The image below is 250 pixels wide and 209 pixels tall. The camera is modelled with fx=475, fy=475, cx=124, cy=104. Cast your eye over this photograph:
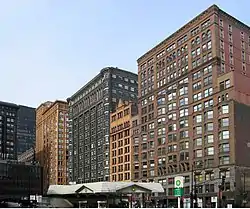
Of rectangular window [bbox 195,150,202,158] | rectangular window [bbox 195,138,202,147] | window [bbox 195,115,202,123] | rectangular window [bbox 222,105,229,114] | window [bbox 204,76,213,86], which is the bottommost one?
rectangular window [bbox 195,150,202,158]

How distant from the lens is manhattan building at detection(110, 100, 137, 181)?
6501 inches

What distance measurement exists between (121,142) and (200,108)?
48872 mm

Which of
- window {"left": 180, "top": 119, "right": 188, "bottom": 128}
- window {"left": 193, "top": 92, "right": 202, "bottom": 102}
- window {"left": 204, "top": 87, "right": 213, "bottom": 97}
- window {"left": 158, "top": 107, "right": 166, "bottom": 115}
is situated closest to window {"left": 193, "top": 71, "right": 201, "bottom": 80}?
window {"left": 193, "top": 92, "right": 202, "bottom": 102}

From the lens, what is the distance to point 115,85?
186m

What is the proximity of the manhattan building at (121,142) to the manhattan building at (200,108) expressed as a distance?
8.07 meters

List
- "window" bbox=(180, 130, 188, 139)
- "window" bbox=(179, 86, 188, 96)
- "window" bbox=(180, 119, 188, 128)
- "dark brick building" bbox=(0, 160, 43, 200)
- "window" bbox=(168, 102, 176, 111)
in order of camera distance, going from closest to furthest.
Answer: "window" bbox=(180, 130, 188, 139), "window" bbox=(180, 119, 188, 128), "window" bbox=(179, 86, 188, 96), "window" bbox=(168, 102, 176, 111), "dark brick building" bbox=(0, 160, 43, 200)

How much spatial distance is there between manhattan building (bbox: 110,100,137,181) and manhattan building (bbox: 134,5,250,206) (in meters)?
8.07

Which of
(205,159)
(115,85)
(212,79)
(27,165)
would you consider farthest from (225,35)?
(27,165)

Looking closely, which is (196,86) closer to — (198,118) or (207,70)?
(207,70)

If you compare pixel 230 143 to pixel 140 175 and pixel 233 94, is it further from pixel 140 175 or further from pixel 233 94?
pixel 140 175

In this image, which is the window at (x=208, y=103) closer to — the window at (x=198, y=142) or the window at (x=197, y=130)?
the window at (x=197, y=130)

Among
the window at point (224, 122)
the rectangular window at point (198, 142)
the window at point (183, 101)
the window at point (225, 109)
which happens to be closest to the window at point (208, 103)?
the window at point (225, 109)

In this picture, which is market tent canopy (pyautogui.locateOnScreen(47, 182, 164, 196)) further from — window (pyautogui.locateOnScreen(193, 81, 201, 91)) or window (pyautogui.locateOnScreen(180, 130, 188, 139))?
window (pyautogui.locateOnScreen(193, 81, 201, 91))

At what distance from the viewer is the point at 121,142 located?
565 feet
